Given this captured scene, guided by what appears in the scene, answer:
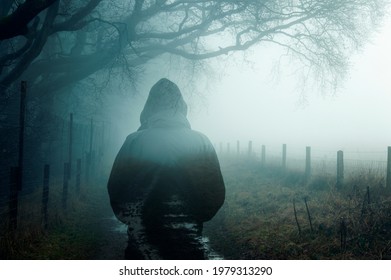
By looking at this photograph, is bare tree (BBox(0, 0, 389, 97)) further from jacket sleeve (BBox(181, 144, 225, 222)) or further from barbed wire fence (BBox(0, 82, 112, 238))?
jacket sleeve (BBox(181, 144, 225, 222))

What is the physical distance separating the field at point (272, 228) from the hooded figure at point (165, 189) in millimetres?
3785

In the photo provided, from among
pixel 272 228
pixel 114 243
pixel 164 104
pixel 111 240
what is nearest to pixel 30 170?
pixel 111 240

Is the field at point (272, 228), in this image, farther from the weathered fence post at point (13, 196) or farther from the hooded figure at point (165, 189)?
the hooded figure at point (165, 189)

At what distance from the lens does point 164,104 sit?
119 inches

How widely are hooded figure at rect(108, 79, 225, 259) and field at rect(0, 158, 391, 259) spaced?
3.79m

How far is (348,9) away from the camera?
1274 centimetres

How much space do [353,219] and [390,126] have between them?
6563 centimetres

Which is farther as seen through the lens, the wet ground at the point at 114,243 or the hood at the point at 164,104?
the wet ground at the point at 114,243

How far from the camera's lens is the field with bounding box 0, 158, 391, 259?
607cm

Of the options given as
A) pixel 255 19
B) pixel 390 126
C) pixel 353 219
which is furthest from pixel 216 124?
pixel 353 219

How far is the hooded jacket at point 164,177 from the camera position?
8.77 feet

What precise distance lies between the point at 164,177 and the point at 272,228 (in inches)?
227

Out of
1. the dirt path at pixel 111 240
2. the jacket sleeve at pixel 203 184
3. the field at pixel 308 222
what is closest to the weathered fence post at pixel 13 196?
the dirt path at pixel 111 240
